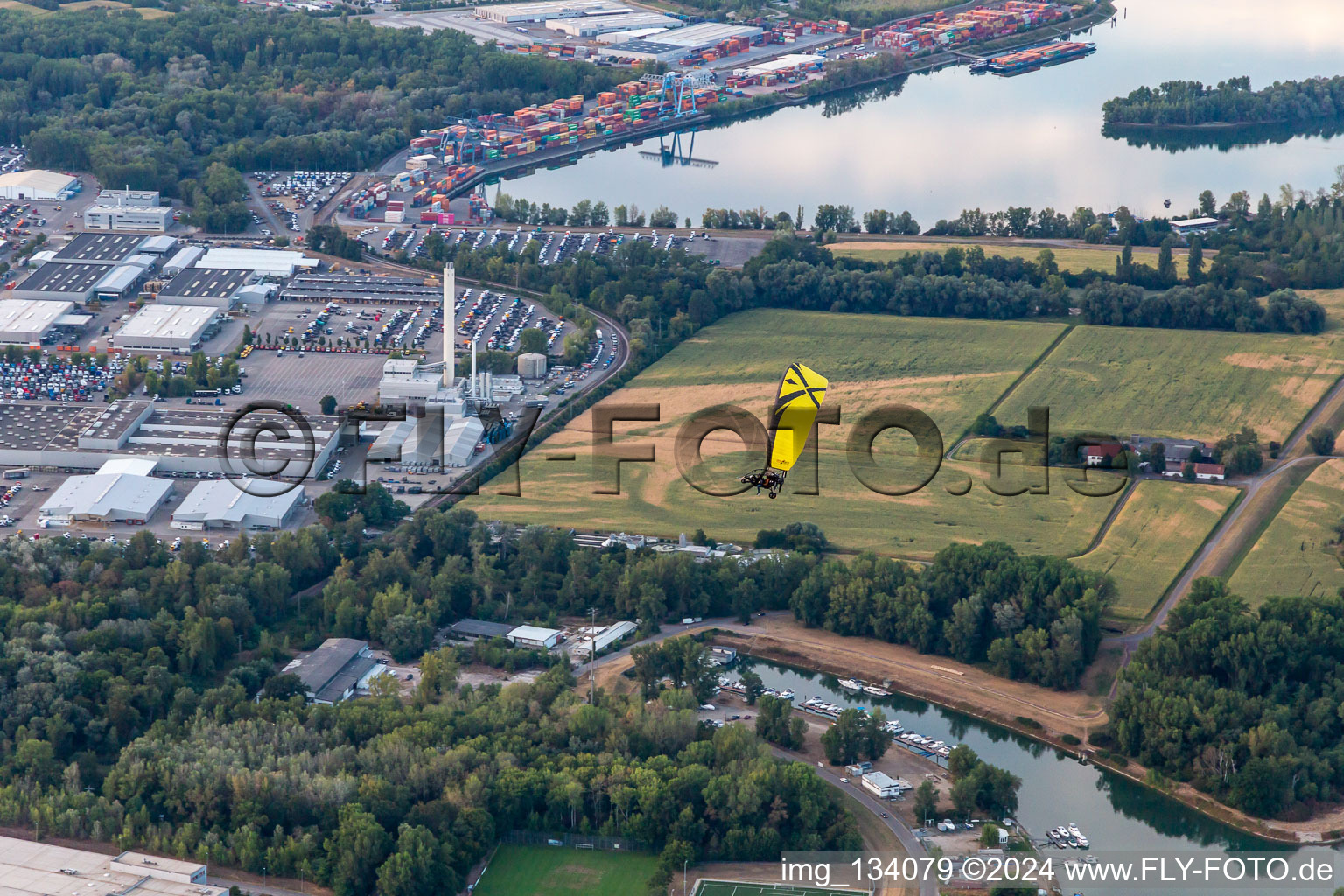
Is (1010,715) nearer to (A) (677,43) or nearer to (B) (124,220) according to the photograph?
(B) (124,220)

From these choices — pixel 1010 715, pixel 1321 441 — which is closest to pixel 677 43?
pixel 1321 441

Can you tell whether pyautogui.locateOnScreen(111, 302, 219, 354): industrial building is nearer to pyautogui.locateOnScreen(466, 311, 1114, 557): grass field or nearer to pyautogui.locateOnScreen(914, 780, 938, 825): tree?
pyautogui.locateOnScreen(466, 311, 1114, 557): grass field

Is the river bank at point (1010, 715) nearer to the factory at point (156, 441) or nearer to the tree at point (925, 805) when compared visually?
the tree at point (925, 805)

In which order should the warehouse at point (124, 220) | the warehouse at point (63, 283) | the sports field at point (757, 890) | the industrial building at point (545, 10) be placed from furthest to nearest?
the industrial building at point (545, 10) < the warehouse at point (124, 220) < the warehouse at point (63, 283) < the sports field at point (757, 890)

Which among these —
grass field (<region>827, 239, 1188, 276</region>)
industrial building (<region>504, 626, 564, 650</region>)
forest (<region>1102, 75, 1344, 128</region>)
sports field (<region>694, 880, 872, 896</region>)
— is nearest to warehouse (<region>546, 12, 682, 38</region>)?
forest (<region>1102, 75, 1344, 128</region>)

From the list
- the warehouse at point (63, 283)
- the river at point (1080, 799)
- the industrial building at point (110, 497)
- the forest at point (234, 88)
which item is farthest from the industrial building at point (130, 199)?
the river at point (1080, 799)
